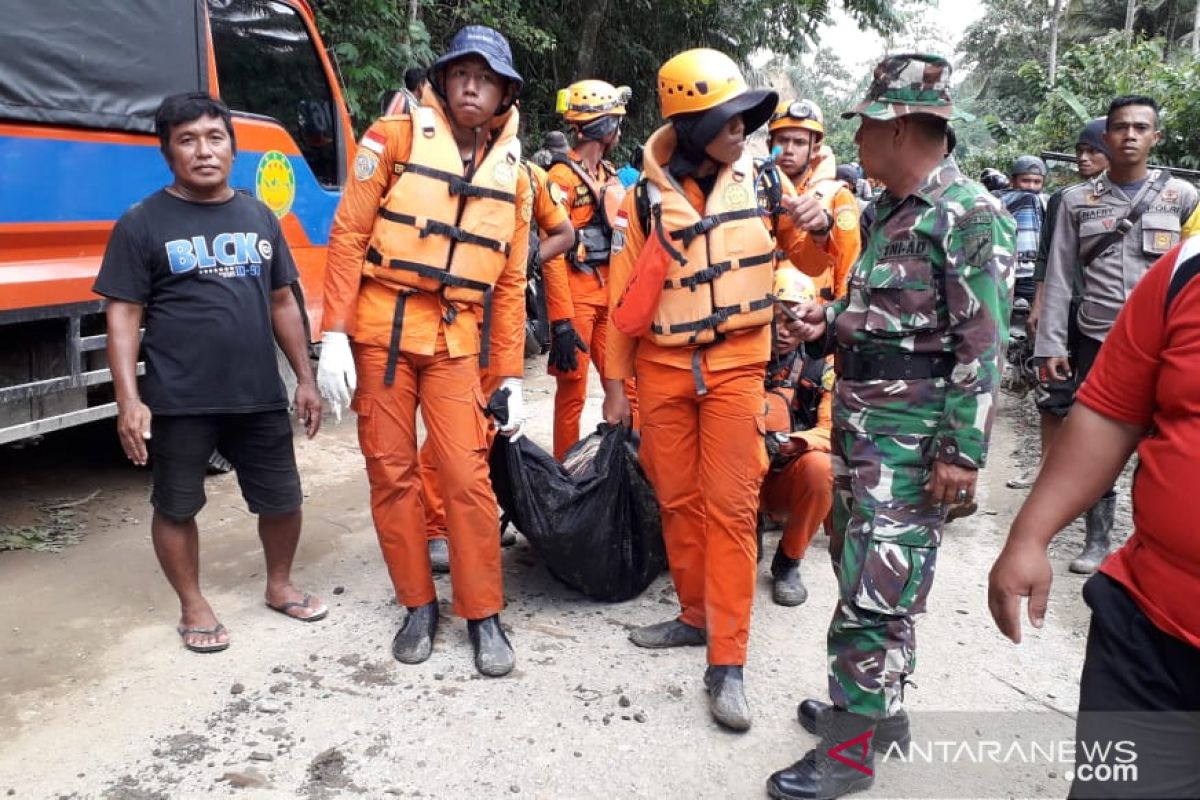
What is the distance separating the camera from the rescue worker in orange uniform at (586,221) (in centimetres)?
495

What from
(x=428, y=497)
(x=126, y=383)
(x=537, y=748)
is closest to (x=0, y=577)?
(x=126, y=383)

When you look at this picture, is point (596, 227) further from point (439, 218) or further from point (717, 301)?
point (717, 301)

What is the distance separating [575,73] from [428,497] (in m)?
10.9

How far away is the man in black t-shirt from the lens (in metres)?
2.98

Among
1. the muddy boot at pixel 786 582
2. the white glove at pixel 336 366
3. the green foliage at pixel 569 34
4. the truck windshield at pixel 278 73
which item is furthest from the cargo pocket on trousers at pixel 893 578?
the green foliage at pixel 569 34

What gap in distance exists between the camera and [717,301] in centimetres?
287

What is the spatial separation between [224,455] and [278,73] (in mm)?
2819

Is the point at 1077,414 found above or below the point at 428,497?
above

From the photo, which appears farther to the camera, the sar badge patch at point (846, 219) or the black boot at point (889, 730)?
the sar badge patch at point (846, 219)

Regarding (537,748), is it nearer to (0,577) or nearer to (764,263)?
(764,263)

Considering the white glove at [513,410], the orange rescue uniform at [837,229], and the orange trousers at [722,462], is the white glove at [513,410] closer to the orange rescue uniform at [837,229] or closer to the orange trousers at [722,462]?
A: the orange trousers at [722,462]

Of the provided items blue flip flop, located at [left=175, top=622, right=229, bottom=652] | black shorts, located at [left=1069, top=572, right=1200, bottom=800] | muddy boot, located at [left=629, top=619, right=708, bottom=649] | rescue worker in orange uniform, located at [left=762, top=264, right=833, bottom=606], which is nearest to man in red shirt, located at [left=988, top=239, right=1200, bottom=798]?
black shorts, located at [left=1069, top=572, right=1200, bottom=800]

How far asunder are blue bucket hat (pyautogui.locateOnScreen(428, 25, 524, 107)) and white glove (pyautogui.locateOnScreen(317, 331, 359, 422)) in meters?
0.94

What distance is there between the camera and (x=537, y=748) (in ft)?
8.70
